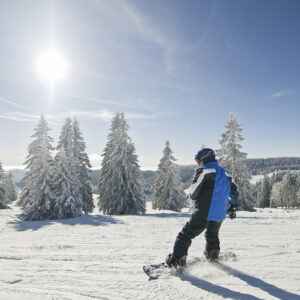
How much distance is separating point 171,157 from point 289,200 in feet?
175

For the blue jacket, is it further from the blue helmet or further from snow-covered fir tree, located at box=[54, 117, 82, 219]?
snow-covered fir tree, located at box=[54, 117, 82, 219]

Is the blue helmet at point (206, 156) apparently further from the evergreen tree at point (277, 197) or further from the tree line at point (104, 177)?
the evergreen tree at point (277, 197)

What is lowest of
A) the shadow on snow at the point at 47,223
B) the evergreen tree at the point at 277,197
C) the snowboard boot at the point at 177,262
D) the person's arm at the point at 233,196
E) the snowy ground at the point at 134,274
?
the evergreen tree at the point at 277,197

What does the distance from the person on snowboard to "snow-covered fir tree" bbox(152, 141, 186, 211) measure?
2736cm

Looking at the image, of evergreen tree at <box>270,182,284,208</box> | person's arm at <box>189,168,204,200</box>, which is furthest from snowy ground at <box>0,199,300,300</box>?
evergreen tree at <box>270,182,284,208</box>

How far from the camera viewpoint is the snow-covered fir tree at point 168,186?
101ft

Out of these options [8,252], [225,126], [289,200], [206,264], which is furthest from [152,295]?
[289,200]

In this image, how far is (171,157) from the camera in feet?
104

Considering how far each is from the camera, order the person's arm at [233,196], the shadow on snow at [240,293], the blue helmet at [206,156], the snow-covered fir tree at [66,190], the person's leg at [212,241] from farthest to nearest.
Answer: the snow-covered fir tree at [66,190] < the person's arm at [233,196] < the blue helmet at [206,156] < the person's leg at [212,241] < the shadow on snow at [240,293]

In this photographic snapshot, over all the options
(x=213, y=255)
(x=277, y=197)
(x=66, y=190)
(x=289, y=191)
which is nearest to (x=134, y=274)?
(x=213, y=255)

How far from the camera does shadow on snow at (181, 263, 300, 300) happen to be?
249 cm

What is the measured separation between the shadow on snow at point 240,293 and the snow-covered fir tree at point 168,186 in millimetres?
27768

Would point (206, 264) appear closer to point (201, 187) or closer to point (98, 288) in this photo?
point (201, 187)

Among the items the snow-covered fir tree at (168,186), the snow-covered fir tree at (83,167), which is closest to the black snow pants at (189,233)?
the snow-covered fir tree at (83,167)
